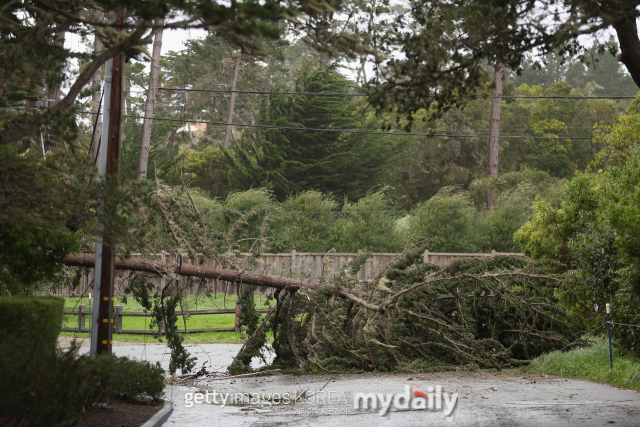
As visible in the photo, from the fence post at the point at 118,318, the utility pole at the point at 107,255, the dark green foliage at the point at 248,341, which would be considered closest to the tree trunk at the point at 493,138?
the fence post at the point at 118,318

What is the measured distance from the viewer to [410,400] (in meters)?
9.59

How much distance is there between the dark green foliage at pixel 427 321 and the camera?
12.9m

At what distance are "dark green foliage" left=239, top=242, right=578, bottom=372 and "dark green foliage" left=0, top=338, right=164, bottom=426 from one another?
6.05m

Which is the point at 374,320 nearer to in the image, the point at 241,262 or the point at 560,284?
the point at 241,262

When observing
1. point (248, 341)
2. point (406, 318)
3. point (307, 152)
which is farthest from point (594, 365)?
point (307, 152)

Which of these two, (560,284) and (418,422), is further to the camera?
(560,284)

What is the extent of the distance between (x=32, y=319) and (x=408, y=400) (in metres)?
5.47

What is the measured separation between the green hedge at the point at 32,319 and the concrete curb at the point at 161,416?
5.00ft

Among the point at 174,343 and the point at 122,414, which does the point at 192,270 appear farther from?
the point at 122,414

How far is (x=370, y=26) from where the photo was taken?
8.30 metres

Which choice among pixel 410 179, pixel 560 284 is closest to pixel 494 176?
pixel 410 179

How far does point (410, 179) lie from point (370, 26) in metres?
36.1

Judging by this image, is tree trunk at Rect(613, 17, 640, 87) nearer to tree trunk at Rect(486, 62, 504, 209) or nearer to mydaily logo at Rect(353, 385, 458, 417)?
mydaily logo at Rect(353, 385, 458, 417)

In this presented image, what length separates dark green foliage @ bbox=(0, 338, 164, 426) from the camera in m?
6.09
